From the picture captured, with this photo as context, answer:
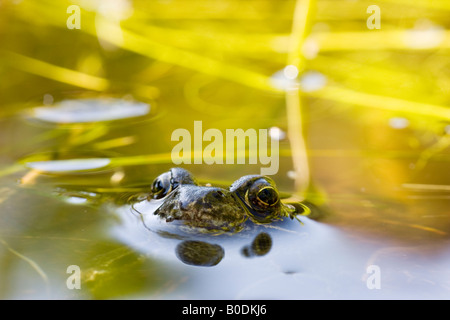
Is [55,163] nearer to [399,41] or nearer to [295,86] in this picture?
[295,86]

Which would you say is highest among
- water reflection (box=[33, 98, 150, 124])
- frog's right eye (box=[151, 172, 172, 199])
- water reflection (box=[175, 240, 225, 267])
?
water reflection (box=[33, 98, 150, 124])

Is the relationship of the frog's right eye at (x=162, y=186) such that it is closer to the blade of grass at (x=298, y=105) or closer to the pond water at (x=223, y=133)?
the pond water at (x=223, y=133)

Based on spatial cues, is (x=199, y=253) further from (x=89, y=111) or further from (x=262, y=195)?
(x=89, y=111)

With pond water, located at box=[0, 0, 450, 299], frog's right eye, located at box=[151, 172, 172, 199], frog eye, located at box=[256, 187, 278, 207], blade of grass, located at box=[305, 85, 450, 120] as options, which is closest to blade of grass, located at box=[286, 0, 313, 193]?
pond water, located at box=[0, 0, 450, 299]

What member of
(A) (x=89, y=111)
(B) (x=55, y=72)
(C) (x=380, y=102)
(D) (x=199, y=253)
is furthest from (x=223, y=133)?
(B) (x=55, y=72)

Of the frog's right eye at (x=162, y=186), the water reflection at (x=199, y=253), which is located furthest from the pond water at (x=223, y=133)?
the frog's right eye at (x=162, y=186)

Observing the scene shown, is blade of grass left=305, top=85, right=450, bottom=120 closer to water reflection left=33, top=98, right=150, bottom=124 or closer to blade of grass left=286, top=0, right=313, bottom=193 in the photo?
blade of grass left=286, top=0, right=313, bottom=193
